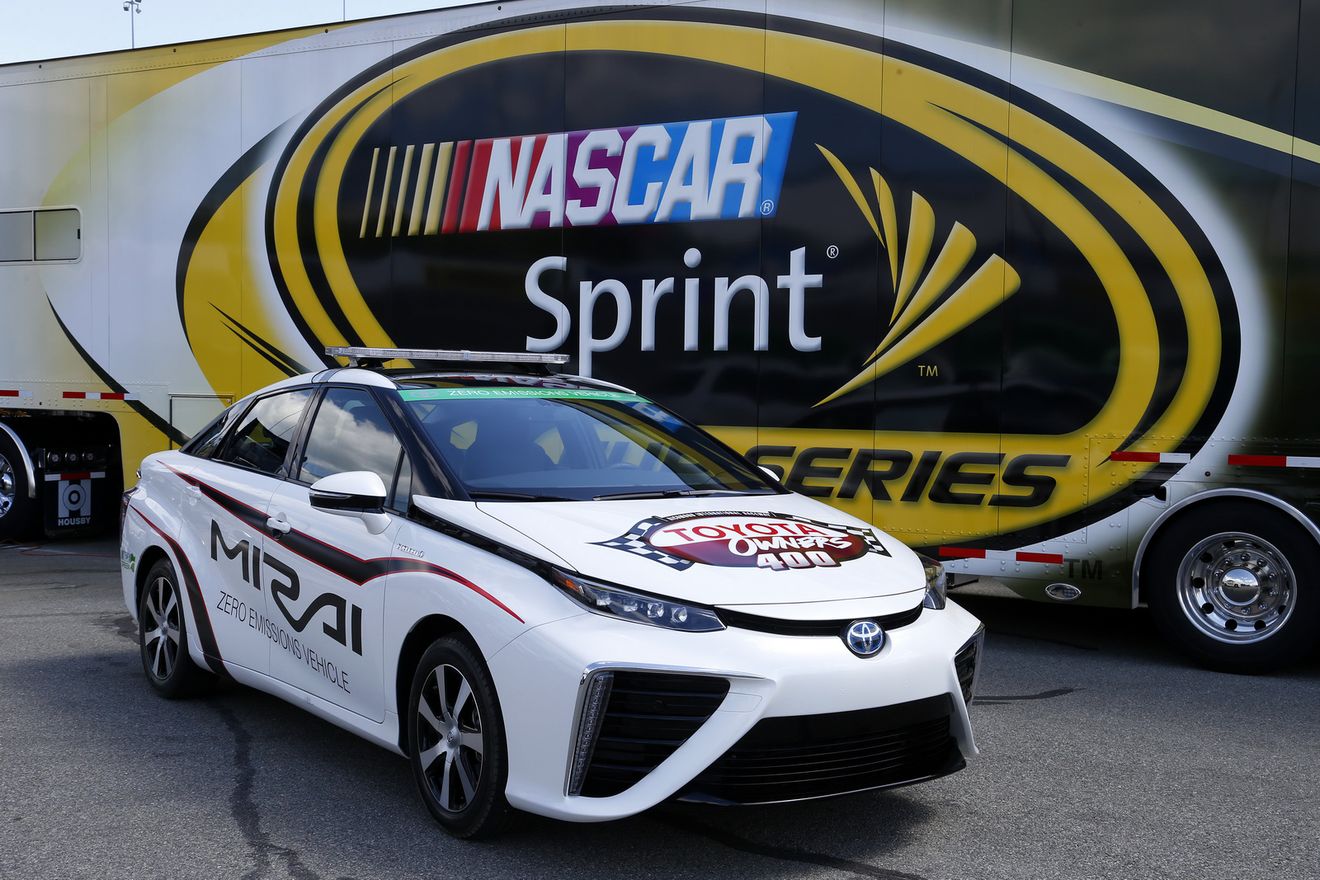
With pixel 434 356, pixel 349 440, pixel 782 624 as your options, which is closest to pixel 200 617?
→ pixel 349 440

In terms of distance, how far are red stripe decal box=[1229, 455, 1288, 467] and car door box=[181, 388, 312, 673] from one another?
476cm

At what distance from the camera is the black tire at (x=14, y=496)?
460 inches

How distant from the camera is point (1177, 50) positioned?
7020 mm

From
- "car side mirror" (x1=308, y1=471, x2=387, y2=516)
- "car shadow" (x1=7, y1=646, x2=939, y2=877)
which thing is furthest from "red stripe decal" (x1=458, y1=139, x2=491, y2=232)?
"car side mirror" (x1=308, y1=471, x2=387, y2=516)

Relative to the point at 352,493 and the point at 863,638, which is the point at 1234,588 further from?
the point at 352,493

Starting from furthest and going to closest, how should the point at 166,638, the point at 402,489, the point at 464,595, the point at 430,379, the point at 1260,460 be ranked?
the point at 1260,460 → the point at 166,638 → the point at 430,379 → the point at 402,489 → the point at 464,595

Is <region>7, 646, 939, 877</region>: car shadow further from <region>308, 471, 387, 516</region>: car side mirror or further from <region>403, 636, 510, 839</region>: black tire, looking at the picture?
<region>308, 471, 387, 516</region>: car side mirror

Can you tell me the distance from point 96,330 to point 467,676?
27.5ft

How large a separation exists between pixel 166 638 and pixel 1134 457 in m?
5.11

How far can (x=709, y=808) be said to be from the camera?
4.52m

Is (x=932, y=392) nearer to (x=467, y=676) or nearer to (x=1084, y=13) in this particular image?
(x=1084, y=13)

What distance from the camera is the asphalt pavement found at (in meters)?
4.08

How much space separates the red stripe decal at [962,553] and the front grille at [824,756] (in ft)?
11.1

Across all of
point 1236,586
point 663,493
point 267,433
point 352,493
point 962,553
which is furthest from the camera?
point 962,553
